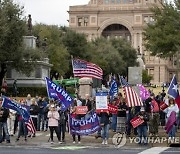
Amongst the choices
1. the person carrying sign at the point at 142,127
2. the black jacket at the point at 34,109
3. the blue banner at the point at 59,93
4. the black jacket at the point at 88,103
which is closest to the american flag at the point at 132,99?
the person carrying sign at the point at 142,127

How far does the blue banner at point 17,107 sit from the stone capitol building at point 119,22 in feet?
415

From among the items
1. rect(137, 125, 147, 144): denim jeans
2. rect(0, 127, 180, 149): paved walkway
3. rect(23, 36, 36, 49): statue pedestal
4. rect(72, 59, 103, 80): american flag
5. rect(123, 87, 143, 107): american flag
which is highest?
rect(23, 36, 36, 49): statue pedestal

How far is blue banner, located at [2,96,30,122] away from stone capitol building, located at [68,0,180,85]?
415 feet

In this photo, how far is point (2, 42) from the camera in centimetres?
4684

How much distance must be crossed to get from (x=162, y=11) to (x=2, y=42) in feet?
58.0

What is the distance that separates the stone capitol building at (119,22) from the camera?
15162 cm

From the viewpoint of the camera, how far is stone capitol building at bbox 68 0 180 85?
152m

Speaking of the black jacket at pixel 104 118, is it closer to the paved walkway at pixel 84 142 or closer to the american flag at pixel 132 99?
the paved walkway at pixel 84 142

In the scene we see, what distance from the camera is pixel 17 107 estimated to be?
78.2 feet

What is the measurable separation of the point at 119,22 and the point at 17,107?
132m

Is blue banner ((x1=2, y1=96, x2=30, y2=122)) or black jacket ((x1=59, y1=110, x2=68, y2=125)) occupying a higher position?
blue banner ((x1=2, y1=96, x2=30, y2=122))

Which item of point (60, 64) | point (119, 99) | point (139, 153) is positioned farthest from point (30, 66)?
point (60, 64)

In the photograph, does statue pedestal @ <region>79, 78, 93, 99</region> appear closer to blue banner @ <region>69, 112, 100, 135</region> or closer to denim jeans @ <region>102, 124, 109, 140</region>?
blue banner @ <region>69, 112, 100, 135</region>

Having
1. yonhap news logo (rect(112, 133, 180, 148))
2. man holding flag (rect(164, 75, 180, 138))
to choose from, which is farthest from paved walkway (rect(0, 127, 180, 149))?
man holding flag (rect(164, 75, 180, 138))
